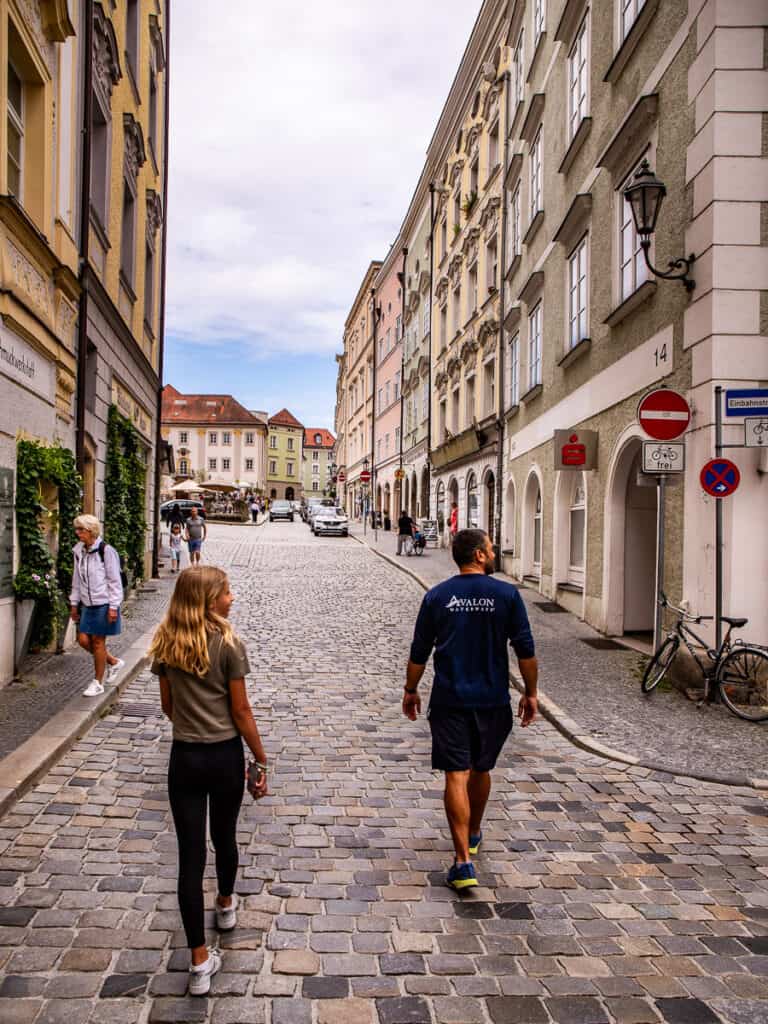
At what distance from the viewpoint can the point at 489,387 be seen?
79.3ft

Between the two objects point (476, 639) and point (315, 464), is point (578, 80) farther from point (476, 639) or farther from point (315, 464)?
point (315, 464)

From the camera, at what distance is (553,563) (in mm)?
15234

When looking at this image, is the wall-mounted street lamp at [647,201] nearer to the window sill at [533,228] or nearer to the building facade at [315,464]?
the window sill at [533,228]

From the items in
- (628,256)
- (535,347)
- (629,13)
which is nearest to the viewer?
(628,256)

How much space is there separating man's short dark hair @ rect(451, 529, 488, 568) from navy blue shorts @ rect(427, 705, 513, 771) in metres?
0.76

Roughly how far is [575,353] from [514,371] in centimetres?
719

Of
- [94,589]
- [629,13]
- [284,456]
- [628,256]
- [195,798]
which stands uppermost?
[284,456]

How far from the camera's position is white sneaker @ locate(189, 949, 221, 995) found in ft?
10.3

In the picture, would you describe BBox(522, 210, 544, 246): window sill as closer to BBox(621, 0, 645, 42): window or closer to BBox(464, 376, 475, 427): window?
BBox(621, 0, 645, 42): window

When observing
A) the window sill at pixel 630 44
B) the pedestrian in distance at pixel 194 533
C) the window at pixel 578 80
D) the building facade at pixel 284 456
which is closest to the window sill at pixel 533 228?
the window at pixel 578 80

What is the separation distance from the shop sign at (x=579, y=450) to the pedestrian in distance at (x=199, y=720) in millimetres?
9681

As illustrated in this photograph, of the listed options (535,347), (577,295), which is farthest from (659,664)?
(535,347)

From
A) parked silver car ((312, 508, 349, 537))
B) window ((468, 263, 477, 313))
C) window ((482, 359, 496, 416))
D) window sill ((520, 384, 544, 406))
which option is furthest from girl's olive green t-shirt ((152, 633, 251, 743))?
parked silver car ((312, 508, 349, 537))

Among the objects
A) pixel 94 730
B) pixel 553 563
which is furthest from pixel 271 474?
pixel 94 730
